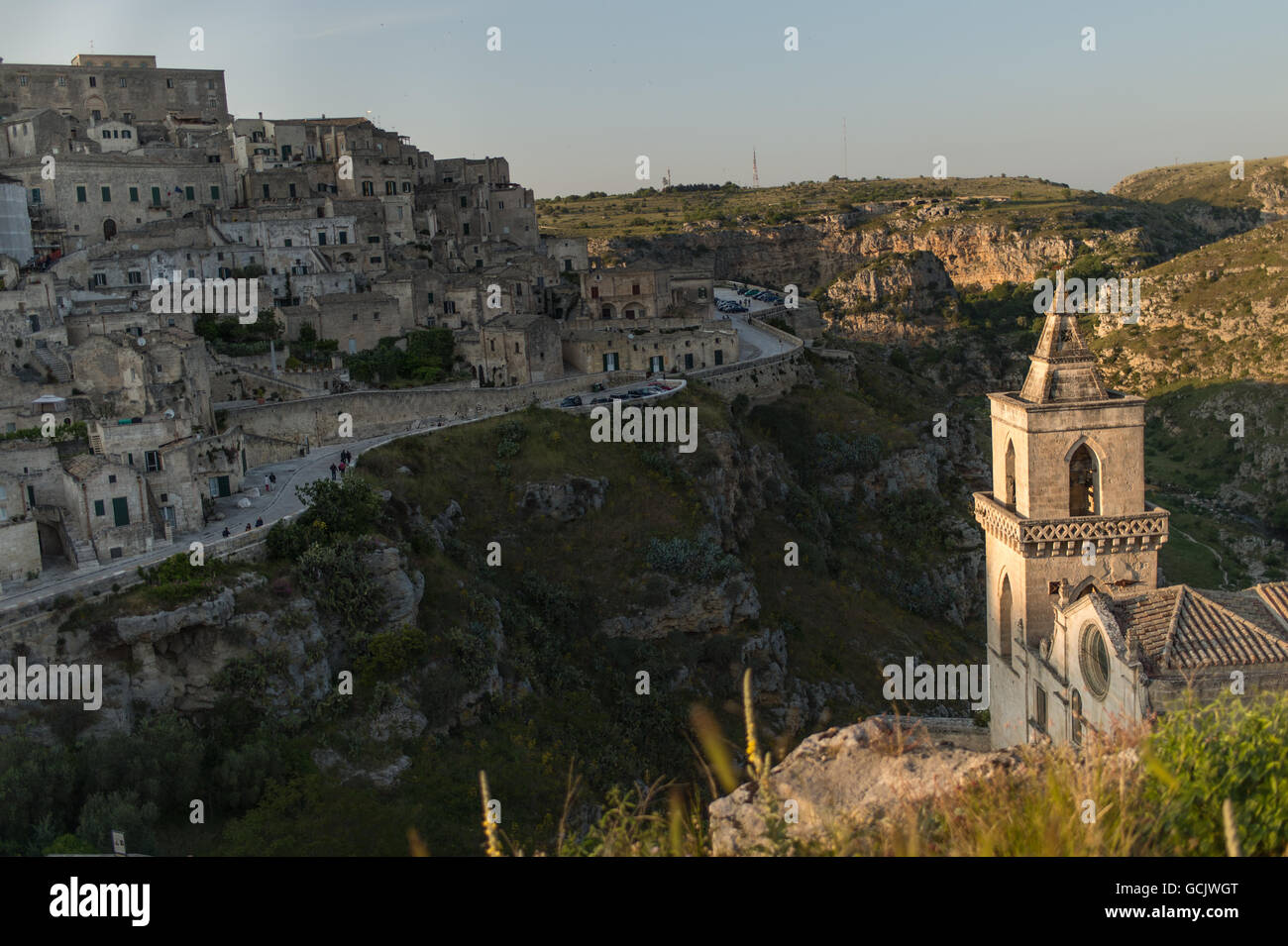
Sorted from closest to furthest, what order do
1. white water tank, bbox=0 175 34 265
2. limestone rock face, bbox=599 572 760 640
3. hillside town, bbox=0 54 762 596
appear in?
hillside town, bbox=0 54 762 596 → limestone rock face, bbox=599 572 760 640 → white water tank, bbox=0 175 34 265

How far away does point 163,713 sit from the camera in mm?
30953

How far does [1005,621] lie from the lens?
1036 inches

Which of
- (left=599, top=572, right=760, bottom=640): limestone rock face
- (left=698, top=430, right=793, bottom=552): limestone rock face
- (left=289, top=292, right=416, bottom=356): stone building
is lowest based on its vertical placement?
(left=599, top=572, right=760, bottom=640): limestone rock face

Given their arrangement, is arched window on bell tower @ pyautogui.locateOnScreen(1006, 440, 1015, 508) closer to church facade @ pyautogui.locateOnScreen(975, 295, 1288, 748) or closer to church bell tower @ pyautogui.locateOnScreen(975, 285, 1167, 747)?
church facade @ pyautogui.locateOnScreen(975, 295, 1288, 748)

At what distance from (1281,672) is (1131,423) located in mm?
7294

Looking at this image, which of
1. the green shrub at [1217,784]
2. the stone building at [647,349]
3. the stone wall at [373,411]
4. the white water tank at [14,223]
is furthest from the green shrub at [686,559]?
the green shrub at [1217,784]

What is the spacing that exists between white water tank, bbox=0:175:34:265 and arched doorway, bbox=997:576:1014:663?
→ 155 ft

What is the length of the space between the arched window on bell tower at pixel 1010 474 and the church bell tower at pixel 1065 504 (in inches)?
9.6

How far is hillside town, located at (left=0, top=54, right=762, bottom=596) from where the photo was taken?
118ft

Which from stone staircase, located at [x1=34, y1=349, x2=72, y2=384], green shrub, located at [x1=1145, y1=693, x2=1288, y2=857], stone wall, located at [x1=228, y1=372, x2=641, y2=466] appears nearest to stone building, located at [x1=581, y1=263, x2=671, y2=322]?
stone wall, located at [x1=228, y1=372, x2=641, y2=466]

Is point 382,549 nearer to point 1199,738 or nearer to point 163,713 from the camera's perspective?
point 163,713

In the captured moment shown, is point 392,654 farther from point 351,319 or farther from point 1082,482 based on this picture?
point 351,319

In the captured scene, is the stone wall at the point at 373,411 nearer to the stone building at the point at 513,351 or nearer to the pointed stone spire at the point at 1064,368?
the stone building at the point at 513,351
